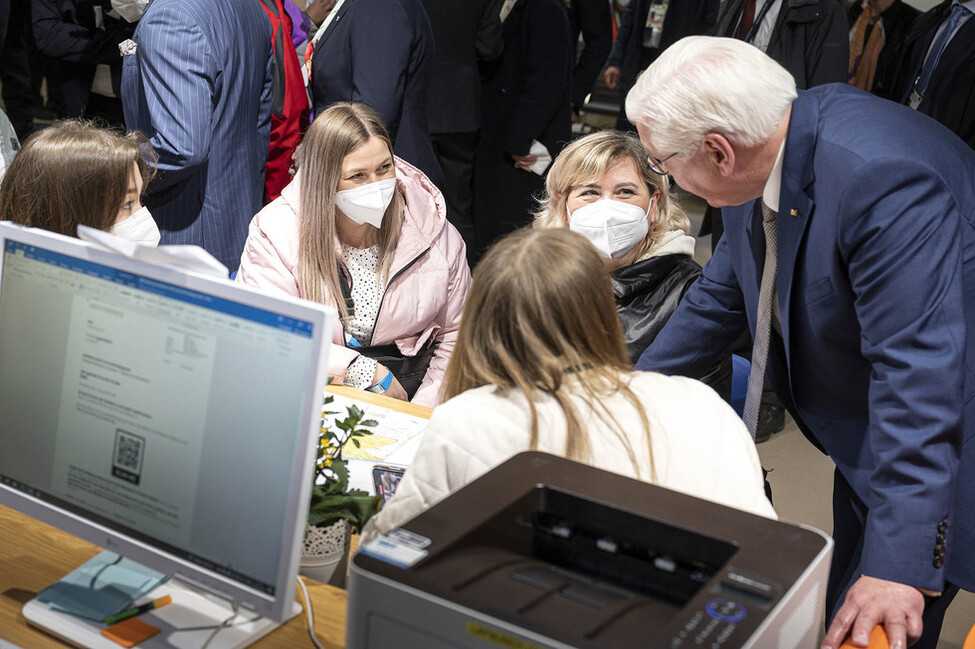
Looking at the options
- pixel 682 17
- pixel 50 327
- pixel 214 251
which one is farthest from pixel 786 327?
pixel 682 17

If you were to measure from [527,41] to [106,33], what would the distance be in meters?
2.01

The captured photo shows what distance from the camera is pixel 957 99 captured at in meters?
4.39

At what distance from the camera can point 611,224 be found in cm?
263

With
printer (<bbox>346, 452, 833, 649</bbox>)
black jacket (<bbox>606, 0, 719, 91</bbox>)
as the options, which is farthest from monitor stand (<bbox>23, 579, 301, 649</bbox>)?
black jacket (<bbox>606, 0, 719, 91</bbox>)

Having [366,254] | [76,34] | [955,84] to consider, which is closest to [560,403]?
[366,254]

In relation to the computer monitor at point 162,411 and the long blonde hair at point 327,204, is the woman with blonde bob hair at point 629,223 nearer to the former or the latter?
the long blonde hair at point 327,204

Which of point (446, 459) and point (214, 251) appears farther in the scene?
point (214, 251)

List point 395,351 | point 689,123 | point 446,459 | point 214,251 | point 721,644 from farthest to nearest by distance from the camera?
point 214,251
point 395,351
point 689,123
point 446,459
point 721,644

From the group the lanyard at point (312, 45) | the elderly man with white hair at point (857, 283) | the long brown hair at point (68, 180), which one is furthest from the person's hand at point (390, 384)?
the lanyard at point (312, 45)

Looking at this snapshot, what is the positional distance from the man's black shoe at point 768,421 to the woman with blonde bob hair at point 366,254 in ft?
→ 5.19

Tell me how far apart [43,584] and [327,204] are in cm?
138

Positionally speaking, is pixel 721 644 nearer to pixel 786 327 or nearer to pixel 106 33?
pixel 786 327

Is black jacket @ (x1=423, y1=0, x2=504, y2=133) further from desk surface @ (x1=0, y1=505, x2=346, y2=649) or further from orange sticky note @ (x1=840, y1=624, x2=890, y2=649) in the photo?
orange sticky note @ (x1=840, y1=624, x2=890, y2=649)

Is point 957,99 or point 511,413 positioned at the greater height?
point 957,99
